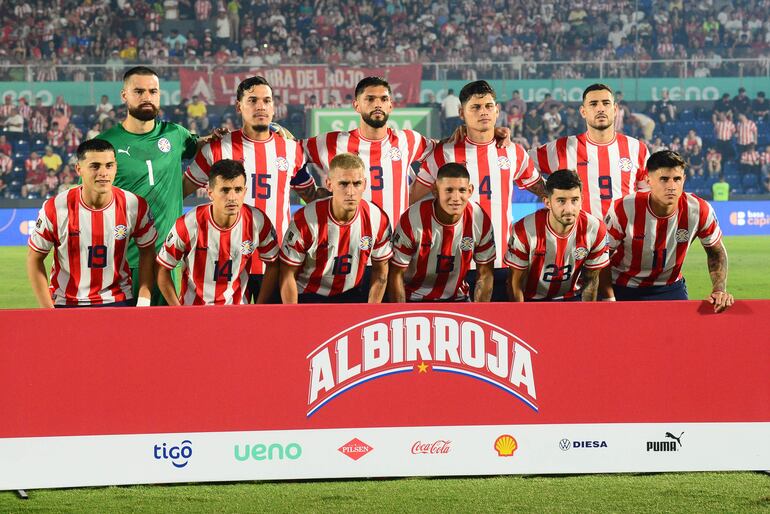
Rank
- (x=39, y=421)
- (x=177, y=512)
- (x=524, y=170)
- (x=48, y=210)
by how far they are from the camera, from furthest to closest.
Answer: (x=524, y=170) < (x=48, y=210) < (x=39, y=421) < (x=177, y=512)

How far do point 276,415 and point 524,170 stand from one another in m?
2.74

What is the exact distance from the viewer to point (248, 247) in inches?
211

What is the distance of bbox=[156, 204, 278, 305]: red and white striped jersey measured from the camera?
5.30m

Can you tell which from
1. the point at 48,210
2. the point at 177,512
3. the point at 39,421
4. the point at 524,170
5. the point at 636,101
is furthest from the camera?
the point at 636,101

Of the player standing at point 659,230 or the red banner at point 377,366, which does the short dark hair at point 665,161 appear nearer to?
the player standing at point 659,230

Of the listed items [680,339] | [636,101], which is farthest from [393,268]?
[636,101]

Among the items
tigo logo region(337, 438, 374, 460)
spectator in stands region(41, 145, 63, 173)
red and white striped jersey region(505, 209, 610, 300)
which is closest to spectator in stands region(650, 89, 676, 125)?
spectator in stands region(41, 145, 63, 173)

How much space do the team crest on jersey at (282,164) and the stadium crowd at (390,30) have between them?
18982mm

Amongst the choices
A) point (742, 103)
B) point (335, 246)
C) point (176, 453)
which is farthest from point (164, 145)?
point (742, 103)

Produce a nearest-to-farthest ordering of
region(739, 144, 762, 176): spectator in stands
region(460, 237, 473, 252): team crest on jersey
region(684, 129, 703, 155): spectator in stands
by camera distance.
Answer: region(460, 237, 473, 252): team crest on jersey
region(739, 144, 762, 176): spectator in stands
region(684, 129, 703, 155): spectator in stands

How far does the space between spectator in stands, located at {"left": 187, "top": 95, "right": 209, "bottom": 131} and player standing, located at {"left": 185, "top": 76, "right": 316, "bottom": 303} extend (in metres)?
16.0

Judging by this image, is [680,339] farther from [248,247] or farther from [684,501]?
[248,247]

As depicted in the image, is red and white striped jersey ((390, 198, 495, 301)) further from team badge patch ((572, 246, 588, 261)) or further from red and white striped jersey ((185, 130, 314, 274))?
red and white striped jersey ((185, 130, 314, 274))

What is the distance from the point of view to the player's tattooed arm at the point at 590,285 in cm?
539
